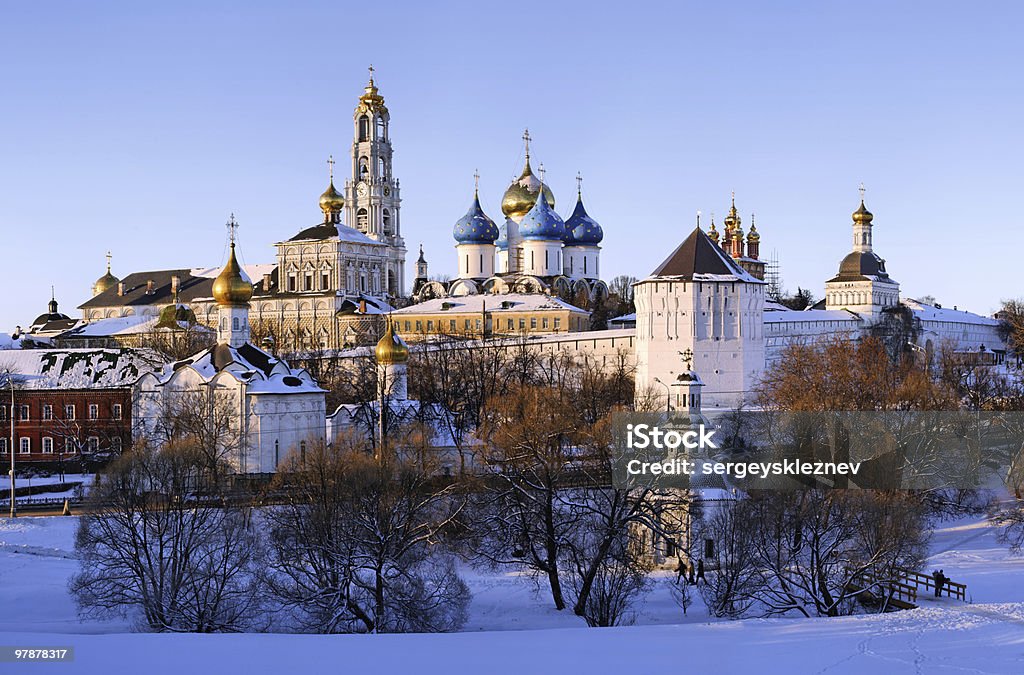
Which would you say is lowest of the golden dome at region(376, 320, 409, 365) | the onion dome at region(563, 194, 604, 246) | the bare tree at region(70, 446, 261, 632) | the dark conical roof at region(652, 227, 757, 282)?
the bare tree at region(70, 446, 261, 632)

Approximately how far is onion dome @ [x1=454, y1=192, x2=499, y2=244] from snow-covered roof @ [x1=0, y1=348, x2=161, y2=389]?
25623 millimetres

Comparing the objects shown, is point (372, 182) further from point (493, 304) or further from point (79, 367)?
point (79, 367)

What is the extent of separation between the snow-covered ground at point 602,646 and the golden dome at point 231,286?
14.2 meters

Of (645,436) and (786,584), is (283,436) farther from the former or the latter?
(786,584)

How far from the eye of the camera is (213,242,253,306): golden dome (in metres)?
34.3

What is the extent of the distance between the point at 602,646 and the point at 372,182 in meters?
50.9

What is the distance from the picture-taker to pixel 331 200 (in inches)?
2371

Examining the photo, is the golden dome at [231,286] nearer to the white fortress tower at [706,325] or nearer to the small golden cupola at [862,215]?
the white fortress tower at [706,325]

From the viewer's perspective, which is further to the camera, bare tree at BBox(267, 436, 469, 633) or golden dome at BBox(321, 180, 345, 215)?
golden dome at BBox(321, 180, 345, 215)

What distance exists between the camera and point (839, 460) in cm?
2820

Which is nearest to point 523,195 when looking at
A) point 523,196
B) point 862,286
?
point 523,196

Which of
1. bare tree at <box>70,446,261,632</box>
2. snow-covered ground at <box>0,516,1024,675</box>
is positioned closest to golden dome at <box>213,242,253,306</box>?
bare tree at <box>70,446,261,632</box>

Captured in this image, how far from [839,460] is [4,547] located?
15.0m

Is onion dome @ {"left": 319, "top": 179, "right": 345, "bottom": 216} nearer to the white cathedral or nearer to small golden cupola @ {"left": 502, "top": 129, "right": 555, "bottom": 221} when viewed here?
small golden cupola @ {"left": 502, "top": 129, "right": 555, "bottom": 221}
